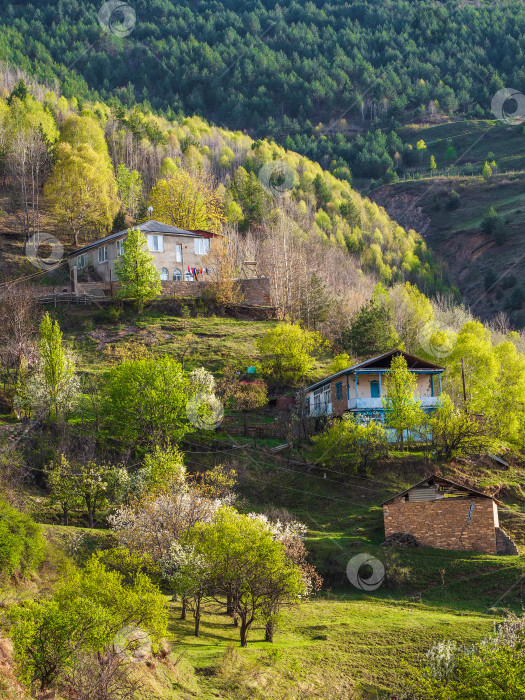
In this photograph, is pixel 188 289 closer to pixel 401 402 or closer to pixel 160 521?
pixel 401 402

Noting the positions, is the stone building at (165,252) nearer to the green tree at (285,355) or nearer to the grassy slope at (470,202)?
the green tree at (285,355)

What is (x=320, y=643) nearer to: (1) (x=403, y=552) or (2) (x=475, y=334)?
(1) (x=403, y=552)

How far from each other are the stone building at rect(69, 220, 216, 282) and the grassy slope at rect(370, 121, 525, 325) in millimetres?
55869

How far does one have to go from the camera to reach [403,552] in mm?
33844

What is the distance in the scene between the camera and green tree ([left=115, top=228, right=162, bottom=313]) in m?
61.8

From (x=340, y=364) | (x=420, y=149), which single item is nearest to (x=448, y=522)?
(x=340, y=364)

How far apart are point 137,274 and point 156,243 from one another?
23.3 feet

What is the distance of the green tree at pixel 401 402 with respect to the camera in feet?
148

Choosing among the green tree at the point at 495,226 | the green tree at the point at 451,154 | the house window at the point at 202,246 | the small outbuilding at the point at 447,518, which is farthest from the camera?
the green tree at the point at 451,154

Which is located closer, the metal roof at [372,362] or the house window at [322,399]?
the metal roof at [372,362]

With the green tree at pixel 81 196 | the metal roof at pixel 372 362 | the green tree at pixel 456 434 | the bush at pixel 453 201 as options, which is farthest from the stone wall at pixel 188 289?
the bush at pixel 453 201

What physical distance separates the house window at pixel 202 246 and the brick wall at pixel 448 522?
4072 cm

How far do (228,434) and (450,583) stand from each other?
18745 millimetres

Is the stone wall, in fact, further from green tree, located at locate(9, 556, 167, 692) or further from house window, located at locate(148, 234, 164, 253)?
green tree, located at locate(9, 556, 167, 692)
